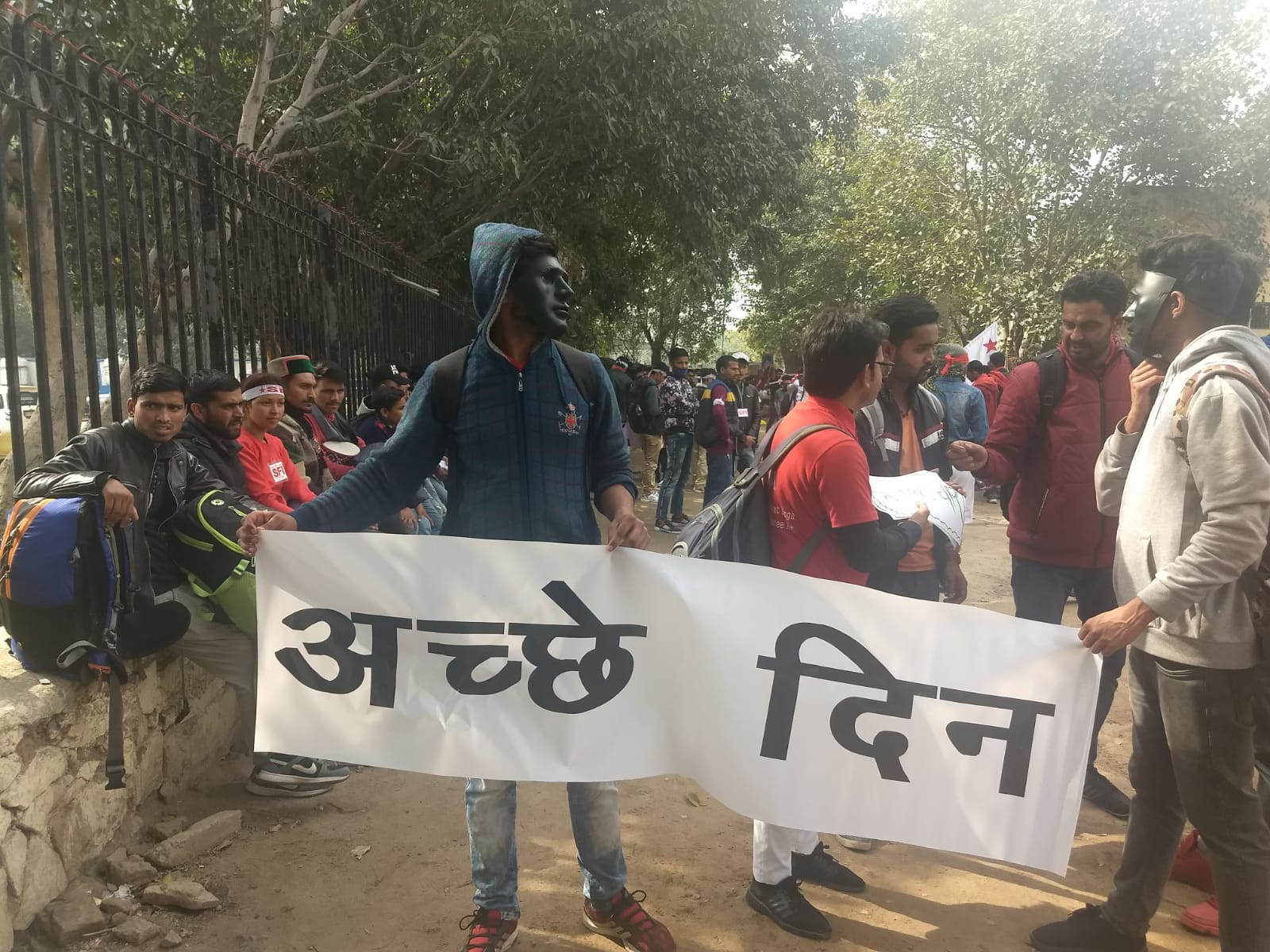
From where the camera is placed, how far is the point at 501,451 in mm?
2543

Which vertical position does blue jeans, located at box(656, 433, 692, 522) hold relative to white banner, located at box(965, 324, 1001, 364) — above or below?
below

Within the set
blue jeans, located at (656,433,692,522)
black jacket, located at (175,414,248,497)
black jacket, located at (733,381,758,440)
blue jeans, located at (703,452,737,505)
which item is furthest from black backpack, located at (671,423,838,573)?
black jacket, located at (733,381,758,440)

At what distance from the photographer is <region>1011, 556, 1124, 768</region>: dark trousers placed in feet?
11.6

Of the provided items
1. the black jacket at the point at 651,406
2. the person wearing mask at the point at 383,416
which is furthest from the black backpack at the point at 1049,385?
the black jacket at the point at 651,406

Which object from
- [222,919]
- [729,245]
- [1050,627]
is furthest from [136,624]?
[729,245]

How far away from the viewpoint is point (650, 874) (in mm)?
3289

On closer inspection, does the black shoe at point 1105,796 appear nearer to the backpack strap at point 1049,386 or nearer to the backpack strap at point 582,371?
the backpack strap at point 1049,386

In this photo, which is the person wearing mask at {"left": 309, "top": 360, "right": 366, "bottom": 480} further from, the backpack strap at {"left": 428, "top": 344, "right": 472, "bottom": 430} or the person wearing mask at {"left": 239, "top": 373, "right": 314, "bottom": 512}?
the backpack strap at {"left": 428, "top": 344, "right": 472, "bottom": 430}

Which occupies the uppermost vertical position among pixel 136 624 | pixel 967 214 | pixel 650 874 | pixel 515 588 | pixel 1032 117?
pixel 1032 117

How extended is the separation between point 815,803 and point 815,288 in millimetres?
31267

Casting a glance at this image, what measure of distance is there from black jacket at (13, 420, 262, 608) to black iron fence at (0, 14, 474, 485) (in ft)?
0.65

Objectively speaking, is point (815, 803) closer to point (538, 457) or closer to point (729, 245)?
point (538, 457)

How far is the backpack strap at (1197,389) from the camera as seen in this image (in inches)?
89.4

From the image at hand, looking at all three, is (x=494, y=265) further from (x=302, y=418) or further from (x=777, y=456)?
(x=302, y=418)
